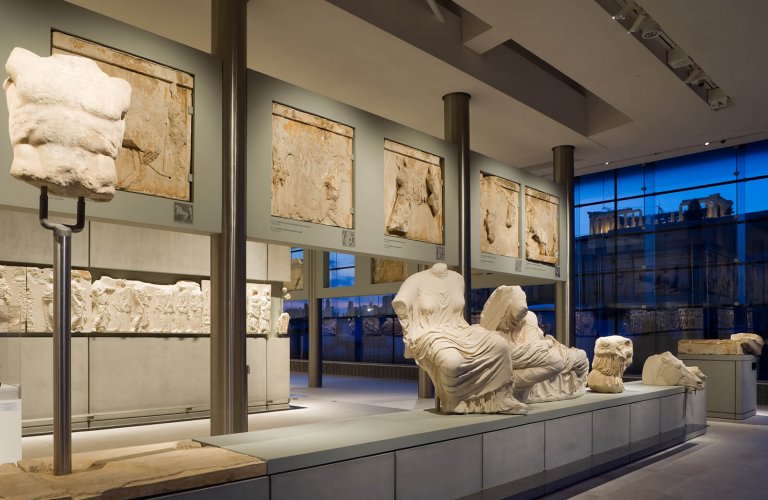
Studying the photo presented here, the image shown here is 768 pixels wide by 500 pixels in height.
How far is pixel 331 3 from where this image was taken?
723 cm

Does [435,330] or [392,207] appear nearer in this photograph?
[435,330]

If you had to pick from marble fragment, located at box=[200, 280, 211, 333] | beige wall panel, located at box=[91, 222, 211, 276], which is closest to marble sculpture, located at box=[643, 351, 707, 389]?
marble fragment, located at box=[200, 280, 211, 333]

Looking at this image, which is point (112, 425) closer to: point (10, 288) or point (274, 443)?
point (10, 288)

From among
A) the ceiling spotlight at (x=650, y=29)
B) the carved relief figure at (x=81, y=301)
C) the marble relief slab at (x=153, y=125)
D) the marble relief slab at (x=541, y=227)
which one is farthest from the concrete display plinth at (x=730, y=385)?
the carved relief figure at (x=81, y=301)

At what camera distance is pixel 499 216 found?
35.0 ft

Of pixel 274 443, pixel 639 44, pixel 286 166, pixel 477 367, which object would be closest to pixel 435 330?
pixel 477 367

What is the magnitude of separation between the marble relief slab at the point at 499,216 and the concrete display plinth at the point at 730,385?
389cm

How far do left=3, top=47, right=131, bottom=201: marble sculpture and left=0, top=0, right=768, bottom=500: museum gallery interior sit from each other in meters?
0.01

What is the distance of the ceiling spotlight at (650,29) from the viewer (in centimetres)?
825

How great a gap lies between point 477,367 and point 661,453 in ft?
11.2

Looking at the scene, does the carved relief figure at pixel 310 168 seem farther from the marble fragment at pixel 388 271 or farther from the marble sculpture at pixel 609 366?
the marble fragment at pixel 388 271

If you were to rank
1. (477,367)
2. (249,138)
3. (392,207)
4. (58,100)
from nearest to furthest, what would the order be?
1. (58,100)
2. (477,367)
3. (249,138)
4. (392,207)

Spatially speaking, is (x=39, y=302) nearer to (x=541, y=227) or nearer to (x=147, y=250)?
(x=147, y=250)

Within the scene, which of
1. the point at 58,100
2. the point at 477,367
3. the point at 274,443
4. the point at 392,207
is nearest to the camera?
the point at 58,100
